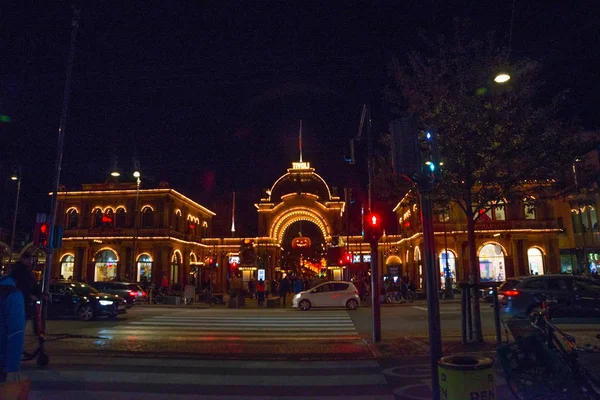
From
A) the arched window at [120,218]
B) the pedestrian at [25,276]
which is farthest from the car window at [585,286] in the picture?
the arched window at [120,218]

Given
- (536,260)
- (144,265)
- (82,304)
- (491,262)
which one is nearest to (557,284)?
(82,304)

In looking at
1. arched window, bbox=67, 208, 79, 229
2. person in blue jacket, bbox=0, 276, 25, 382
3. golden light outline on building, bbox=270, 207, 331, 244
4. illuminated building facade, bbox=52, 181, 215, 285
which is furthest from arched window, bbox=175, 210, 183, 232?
person in blue jacket, bbox=0, 276, 25, 382

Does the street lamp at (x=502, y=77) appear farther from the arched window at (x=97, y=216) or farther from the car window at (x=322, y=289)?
the arched window at (x=97, y=216)

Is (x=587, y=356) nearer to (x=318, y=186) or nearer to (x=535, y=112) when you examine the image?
(x=535, y=112)

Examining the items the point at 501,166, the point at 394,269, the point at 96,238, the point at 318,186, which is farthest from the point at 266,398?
the point at 318,186

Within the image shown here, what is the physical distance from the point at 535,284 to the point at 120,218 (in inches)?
1816

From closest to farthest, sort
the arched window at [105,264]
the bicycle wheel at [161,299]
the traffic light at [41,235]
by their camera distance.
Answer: the traffic light at [41,235], the bicycle wheel at [161,299], the arched window at [105,264]

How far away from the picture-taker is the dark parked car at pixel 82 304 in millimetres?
19219

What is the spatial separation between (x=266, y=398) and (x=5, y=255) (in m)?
54.2

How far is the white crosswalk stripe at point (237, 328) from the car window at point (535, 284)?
243 inches

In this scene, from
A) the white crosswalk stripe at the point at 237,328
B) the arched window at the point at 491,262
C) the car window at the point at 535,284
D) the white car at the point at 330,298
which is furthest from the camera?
the arched window at the point at 491,262

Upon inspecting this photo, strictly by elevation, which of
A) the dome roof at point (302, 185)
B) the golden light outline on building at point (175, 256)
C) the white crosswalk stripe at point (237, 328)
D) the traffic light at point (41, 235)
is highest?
the dome roof at point (302, 185)

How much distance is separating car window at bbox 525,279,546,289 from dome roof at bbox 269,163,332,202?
47.7 metres

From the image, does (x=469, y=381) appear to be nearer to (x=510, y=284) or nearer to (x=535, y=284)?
(x=535, y=284)
